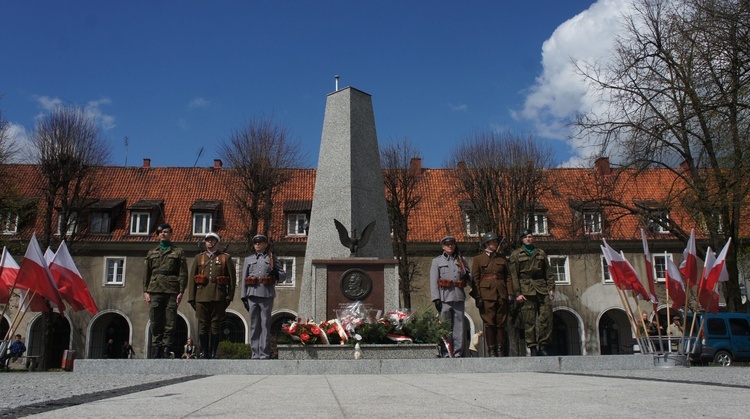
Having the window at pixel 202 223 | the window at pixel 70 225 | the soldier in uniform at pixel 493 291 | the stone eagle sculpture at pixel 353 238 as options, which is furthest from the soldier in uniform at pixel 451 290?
the window at pixel 202 223

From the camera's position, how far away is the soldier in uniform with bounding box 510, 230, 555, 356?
995cm

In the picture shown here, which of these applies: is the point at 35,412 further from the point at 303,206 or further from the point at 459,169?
the point at 303,206

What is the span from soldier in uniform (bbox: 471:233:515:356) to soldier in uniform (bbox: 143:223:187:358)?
438cm

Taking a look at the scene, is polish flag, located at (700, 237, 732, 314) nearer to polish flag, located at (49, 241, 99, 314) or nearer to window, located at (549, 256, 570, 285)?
polish flag, located at (49, 241, 99, 314)

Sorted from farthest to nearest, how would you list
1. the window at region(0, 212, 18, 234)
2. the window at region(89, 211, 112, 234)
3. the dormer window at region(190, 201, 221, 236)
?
the dormer window at region(190, 201, 221, 236)
the window at region(89, 211, 112, 234)
the window at region(0, 212, 18, 234)

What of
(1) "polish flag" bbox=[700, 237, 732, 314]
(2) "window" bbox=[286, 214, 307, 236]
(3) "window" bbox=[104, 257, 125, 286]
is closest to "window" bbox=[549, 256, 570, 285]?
(2) "window" bbox=[286, 214, 307, 236]

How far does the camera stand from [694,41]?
1289 cm

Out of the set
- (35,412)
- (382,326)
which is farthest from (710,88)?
(35,412)

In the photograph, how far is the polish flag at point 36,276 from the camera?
9.20 m

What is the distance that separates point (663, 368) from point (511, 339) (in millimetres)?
16062

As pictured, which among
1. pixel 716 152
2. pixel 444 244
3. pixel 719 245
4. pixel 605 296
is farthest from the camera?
pixel 605 296

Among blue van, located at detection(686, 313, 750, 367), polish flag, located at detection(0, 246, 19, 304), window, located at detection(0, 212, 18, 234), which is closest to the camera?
polish flag, located at detection(0, 246, 19, 304)

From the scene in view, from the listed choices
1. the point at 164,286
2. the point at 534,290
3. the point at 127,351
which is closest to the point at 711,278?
the point at 534,290

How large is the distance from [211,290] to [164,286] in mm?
668
